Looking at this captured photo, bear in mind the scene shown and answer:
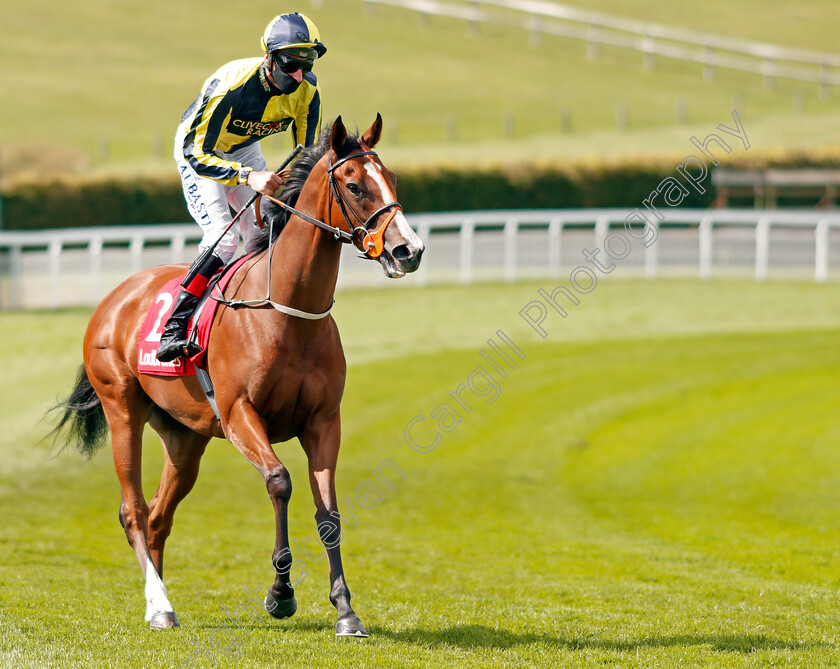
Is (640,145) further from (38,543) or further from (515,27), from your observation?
(38,543)

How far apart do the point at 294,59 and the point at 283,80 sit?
4.9 inches

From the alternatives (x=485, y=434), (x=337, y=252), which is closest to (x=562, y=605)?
(x=337, y=252)

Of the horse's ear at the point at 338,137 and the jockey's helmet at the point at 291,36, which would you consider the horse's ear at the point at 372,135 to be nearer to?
the horse's ear at the point at 338,137

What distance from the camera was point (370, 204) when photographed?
441 cm

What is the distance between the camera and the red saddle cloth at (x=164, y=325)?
5004mm

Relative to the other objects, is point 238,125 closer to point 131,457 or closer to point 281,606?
point 131,457

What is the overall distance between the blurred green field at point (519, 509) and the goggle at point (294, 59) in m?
2.41

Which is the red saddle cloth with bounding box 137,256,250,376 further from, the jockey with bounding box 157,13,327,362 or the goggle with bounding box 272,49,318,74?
the goggle with bounding box 272,49,318,74

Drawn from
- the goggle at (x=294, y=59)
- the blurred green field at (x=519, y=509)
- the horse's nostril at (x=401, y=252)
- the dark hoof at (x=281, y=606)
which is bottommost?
the blurred green field at (x=519, y=509)

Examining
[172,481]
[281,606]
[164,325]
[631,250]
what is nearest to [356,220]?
[164,325]

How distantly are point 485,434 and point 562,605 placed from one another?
5740 millimetres

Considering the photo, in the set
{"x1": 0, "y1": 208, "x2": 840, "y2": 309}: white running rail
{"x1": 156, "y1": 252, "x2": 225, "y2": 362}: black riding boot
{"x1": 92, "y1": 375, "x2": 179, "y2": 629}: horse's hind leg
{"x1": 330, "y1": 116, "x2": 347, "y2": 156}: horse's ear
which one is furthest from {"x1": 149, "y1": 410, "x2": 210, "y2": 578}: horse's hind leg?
{"x1": 0, "y1": 208, "x2": 840, "y2": 309}: white running rail

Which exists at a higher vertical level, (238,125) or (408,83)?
(408,83)

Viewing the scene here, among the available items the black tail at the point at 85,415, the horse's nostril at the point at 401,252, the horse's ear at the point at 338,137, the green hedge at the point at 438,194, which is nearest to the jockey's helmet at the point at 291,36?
the horse's ear at the point at 338,137
